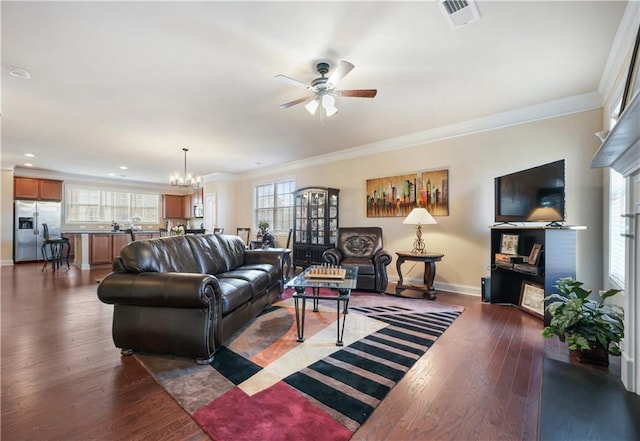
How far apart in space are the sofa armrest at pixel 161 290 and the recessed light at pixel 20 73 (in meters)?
2.30

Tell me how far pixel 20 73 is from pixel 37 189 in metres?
6.86

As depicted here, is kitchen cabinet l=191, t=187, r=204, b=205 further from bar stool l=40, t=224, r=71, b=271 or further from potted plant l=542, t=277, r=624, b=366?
potted plant l=542, t=277, r=624, b=366

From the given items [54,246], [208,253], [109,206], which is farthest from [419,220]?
[109,206]

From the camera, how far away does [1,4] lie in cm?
187

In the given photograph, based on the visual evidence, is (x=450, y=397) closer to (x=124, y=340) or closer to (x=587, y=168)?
(x=124, y=340)

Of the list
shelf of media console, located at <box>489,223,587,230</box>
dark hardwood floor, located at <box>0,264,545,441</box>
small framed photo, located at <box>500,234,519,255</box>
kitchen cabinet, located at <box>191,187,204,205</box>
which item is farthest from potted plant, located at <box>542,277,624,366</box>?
kitchen cabinet, located at <box>191,187,204,205</box>

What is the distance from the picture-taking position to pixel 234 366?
204cm

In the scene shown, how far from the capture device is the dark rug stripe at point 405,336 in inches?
96.7

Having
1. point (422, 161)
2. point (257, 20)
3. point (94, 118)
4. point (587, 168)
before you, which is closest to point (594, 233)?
point (587, 168)

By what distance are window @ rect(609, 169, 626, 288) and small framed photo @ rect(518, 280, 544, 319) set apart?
64 centimetres

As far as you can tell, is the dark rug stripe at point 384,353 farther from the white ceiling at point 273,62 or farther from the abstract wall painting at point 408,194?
the abstract wall painting at point 408,194

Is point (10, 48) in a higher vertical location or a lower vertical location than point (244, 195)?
higher

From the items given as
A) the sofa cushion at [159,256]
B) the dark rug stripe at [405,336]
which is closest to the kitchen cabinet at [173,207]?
the sofa cushion at [159,256]

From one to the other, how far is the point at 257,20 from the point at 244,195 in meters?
6.45
